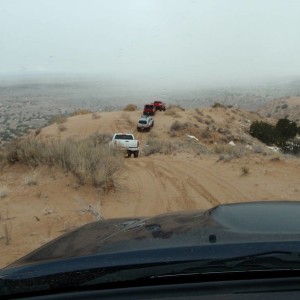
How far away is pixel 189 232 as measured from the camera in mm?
2555

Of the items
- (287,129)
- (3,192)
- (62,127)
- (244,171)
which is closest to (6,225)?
(3,192)

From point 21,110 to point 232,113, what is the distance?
2902 centimetres

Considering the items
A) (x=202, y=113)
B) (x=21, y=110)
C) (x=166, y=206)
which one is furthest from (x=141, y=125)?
(x=166, y=206)

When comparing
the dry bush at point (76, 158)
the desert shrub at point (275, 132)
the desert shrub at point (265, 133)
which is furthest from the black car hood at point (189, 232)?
the desert shrub at point (265, 133)

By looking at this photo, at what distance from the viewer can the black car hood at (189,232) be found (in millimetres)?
2322

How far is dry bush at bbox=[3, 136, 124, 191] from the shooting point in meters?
13.7

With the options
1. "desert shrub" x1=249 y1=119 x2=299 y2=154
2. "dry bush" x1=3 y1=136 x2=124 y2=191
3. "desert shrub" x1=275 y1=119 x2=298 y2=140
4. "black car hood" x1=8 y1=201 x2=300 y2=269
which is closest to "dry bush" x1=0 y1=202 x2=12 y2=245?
"dry bush" x1=3 y1=136 x2=124 y2=191

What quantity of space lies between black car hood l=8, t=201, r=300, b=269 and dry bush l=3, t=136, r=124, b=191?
10.3 meters

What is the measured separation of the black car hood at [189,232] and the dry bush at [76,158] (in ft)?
33.8

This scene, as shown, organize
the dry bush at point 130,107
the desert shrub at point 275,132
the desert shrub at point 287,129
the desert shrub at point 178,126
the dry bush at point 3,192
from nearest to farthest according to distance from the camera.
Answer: the dry bush at point 3,192, the desert shrub at point 275,132, the desert shrub at point 178,126, the desert shrub at point 287,129, the dry bush at point 130,107

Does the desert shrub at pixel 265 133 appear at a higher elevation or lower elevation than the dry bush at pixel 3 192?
lower

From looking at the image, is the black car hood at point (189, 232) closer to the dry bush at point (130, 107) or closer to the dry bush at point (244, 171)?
the dry bush at point (244, 171)

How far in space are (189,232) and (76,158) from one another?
1191 centimetres

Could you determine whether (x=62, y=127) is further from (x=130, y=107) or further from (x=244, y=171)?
(x=244, y=171)
